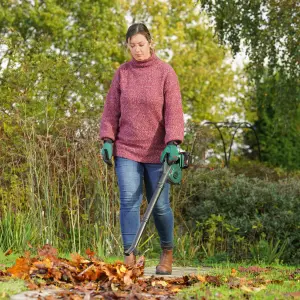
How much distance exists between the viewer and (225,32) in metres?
13.5

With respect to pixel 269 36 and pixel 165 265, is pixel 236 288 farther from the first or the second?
pixel 269 36

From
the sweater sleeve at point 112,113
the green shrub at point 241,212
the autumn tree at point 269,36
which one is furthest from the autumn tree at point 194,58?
the sweater sleeve at point 112,113

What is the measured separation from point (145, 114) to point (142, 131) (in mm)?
129

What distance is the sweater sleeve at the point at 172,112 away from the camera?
5.21 m

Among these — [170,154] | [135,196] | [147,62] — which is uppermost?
[147,62]

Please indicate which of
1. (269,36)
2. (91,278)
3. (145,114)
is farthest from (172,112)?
(269,36)

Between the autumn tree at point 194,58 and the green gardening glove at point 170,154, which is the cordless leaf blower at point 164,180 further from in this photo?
the autumn tree at point 194,58

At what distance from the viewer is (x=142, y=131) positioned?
17.5 ft

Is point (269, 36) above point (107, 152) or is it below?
above

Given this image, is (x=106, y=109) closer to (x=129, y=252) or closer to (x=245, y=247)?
(x=129, y=252)

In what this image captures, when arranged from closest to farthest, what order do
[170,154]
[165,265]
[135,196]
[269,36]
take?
[170,154] < [135,196] < [165,265] < [269,36]

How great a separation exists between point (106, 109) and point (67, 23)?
19477mm

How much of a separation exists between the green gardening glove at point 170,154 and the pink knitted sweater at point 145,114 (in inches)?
2.8

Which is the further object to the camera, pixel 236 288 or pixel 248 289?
pixel 236 288
